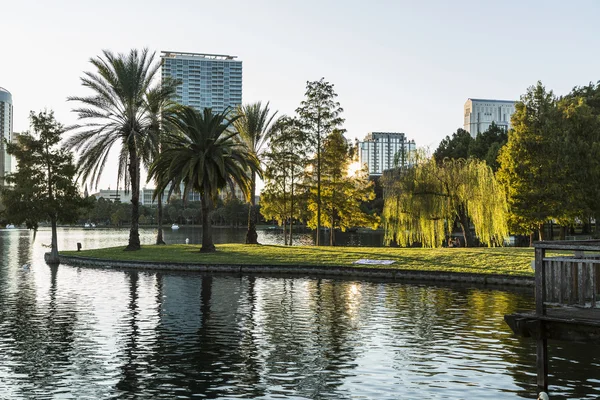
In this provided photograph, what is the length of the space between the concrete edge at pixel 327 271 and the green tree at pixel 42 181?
477 centimetres

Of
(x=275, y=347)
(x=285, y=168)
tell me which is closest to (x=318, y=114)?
(x=285, y=168)

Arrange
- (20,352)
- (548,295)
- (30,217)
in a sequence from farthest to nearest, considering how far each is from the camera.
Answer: (30,217)
(20,352)
(548,295)

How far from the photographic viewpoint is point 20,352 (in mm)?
16547

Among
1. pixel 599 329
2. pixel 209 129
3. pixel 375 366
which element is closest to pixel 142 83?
pixel 209 129

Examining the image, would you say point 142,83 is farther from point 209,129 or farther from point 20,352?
point 20,352

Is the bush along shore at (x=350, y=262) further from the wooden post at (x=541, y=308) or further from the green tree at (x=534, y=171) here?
the wooden post at (x=541, y=308)

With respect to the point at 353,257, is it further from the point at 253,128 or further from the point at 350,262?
the point at 253,128

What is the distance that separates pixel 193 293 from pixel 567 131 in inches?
1429

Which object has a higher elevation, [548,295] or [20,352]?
[548,295]

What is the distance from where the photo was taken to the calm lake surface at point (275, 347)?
1318 cm

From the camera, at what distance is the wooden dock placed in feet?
39.0

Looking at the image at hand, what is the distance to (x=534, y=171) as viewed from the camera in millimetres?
49375

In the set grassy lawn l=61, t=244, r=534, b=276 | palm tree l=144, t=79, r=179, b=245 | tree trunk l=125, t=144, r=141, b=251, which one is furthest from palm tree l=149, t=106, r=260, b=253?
grassy lawn l=61, t=244, r=534, b=276

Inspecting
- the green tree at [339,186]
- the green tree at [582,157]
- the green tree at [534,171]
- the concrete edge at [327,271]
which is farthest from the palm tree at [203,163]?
the green tree at [582,157]
